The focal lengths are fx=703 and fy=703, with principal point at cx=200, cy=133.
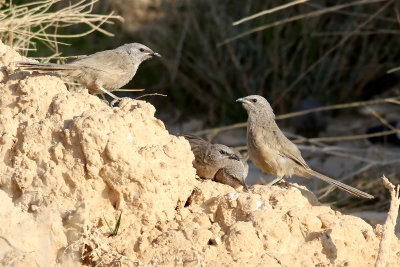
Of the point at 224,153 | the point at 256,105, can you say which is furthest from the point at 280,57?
the point at 224,153

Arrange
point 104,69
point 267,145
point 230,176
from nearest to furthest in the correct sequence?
point 230,176 → point 104,69 → point 267,145

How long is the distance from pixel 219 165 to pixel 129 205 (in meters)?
1.19

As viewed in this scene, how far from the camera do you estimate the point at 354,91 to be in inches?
417

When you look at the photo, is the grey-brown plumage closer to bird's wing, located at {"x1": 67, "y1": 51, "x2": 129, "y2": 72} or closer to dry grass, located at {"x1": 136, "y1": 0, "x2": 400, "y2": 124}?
bird's wing, located at {"x1": 67, "y1": 51, "x2": 129, "y2": 72}

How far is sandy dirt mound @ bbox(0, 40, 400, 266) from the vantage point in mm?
3645

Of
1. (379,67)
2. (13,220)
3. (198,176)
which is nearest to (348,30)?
(379,67)

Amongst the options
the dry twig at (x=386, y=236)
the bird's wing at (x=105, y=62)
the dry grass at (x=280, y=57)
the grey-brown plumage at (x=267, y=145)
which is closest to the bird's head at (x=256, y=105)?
the grey-brown plumage at (x=267, y=145)

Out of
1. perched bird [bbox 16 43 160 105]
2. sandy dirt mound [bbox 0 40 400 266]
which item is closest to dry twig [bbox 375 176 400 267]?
sandy dirt mound [bbox 0 40 400 266]

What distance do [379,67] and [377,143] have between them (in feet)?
4.19

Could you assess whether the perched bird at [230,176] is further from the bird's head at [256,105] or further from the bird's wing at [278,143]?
the bird's head at [256,105]

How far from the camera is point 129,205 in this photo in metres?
3.95

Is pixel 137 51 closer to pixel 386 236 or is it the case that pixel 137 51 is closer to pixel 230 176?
pixel 230 176

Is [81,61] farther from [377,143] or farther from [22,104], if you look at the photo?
[377,143]

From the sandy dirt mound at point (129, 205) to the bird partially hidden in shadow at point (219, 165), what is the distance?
643 mm
